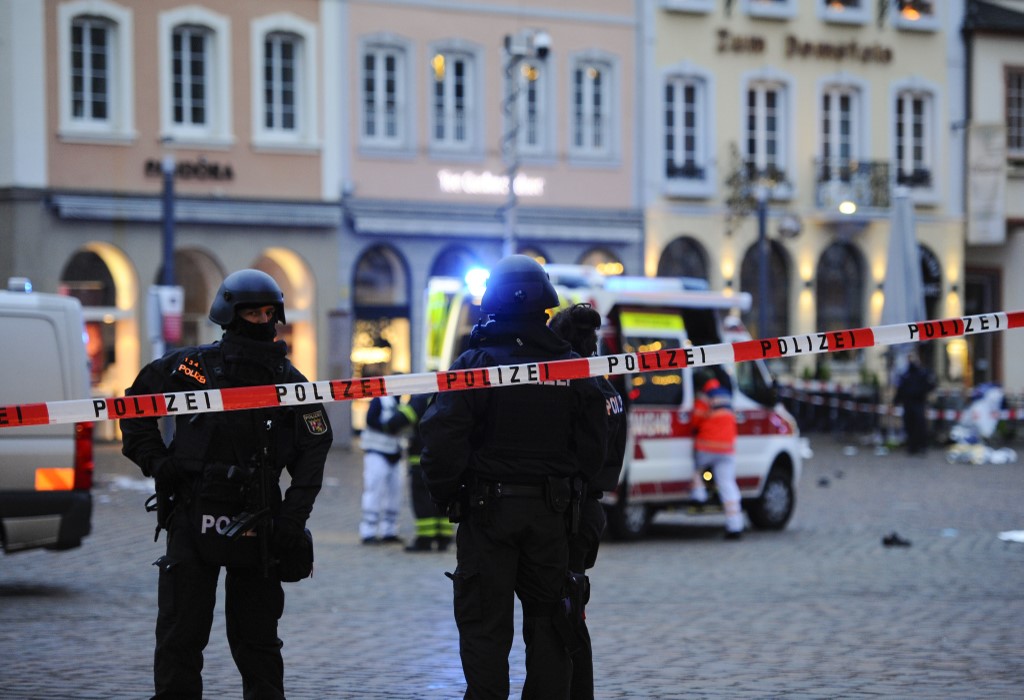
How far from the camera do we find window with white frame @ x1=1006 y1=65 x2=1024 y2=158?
40.2 m

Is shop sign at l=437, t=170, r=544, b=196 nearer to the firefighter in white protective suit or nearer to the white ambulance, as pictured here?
the white ambulance

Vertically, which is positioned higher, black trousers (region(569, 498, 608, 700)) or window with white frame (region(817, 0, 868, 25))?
window with white frame (region(817, 0, 868, 25))

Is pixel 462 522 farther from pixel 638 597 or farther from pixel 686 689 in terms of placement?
pixel 638 597

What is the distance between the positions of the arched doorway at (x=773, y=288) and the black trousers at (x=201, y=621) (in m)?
32.1

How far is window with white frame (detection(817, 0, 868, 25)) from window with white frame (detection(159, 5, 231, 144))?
1392 cm

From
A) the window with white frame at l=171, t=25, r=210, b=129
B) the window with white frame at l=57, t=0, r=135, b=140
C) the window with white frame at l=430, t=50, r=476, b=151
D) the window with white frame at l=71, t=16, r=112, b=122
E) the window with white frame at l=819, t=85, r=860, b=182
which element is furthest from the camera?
the window with white frame at l=819, t=85, r=860, b=182

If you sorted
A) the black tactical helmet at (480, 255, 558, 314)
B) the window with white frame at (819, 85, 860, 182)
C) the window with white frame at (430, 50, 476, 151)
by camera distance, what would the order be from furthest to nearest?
the window with white frame at (819, 85, 860, 182), the window with white frame at (430, 50, 476, 151), the black tactical helmet at (480, 255, 558, 314)

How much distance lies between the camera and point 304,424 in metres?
6.25

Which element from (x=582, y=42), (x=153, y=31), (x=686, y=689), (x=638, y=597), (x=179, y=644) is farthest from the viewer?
(x=582, y=42)

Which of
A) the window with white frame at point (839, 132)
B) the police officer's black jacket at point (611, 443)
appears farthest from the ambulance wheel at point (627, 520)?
the window with white frame at point (839, 132)

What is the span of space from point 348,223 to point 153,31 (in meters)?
5.14

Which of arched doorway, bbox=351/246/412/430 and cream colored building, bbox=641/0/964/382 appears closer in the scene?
arched doorway, bbox=351/246/412/430

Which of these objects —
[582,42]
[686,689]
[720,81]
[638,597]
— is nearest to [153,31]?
[582,42]

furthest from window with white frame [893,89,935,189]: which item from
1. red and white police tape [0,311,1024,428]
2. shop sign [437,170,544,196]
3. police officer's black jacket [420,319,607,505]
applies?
police officer's black jacket [420,319,607,505]
